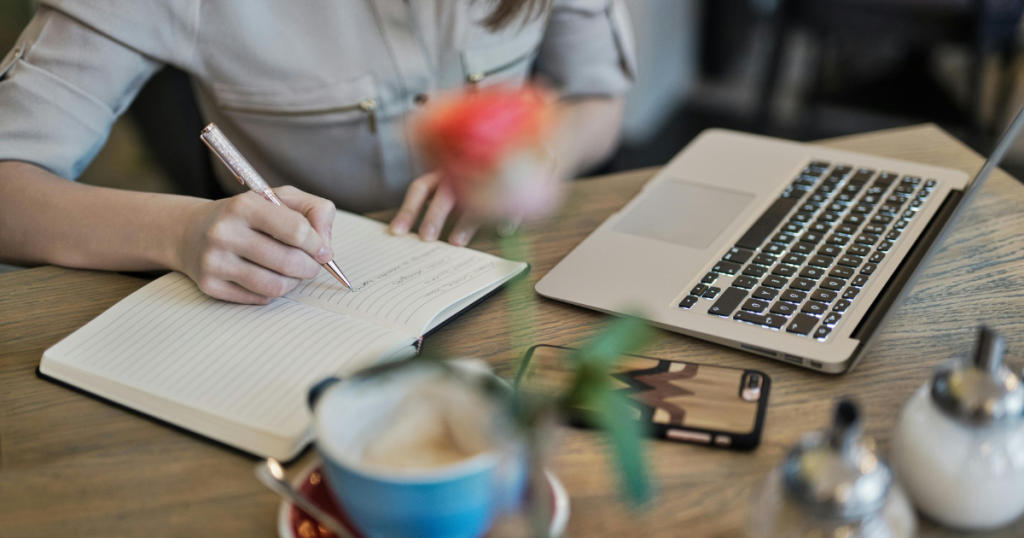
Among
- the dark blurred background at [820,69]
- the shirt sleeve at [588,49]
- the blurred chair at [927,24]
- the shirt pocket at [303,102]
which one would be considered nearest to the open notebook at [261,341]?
the shirt pocket at [303,102]

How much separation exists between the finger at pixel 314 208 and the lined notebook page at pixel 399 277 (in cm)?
5

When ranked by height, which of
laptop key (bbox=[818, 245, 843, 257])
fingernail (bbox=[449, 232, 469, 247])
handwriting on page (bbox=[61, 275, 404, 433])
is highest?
handwriting on page (bbox=[61, 275, 404, 433])

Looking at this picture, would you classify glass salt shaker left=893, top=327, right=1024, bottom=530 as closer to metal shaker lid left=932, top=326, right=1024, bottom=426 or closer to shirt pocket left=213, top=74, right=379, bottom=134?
metal shaker lid left=932, top=326, right=1024, bottom=426

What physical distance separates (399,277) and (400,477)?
12.6 inches

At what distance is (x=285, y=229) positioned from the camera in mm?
559

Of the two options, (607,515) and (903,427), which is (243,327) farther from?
(903,427)

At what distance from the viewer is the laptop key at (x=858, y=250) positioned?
0.61 m

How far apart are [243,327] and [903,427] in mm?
435

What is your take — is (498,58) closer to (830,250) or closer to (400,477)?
(830,250)

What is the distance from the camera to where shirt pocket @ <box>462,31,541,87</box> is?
96cm

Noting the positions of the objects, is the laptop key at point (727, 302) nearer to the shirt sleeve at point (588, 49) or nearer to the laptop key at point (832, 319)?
the laptop key at point (832, 319)

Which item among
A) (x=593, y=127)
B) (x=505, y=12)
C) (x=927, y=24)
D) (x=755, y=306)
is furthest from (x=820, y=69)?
(x=755, y=306)

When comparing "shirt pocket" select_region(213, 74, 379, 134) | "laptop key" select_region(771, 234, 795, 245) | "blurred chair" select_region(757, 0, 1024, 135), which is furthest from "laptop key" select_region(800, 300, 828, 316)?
"blurred chair" select_region(757, 0, 1024, 135)

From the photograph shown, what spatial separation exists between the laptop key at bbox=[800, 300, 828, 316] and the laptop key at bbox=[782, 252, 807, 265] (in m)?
0.06
